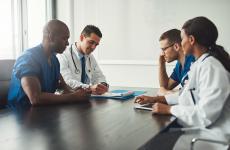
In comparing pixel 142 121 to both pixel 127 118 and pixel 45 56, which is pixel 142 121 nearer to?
pixel 127 118

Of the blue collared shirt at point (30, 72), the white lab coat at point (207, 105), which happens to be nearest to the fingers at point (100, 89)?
the blue collared shirt at point (30, 72)

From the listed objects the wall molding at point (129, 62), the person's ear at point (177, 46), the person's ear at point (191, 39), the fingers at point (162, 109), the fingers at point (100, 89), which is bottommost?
the wall molding at point (129, 62)

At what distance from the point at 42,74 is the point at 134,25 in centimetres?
230

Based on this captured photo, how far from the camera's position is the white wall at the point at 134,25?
3844 mm

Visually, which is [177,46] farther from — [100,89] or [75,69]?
[75,69]

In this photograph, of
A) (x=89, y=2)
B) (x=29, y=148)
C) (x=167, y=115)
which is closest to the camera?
(x=29, y=148)

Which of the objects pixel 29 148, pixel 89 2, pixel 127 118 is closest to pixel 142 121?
pixel 127 118

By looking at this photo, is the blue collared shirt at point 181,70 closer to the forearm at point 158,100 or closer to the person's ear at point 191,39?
the forearm at point 158,100

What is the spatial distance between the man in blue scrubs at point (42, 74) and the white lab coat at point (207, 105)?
78 cm

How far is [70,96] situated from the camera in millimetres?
1980

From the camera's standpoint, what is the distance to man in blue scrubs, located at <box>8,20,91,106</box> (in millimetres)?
1830

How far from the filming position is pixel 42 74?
6.73 feet

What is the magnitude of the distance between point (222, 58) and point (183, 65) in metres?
0.91

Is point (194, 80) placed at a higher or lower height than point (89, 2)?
lower
